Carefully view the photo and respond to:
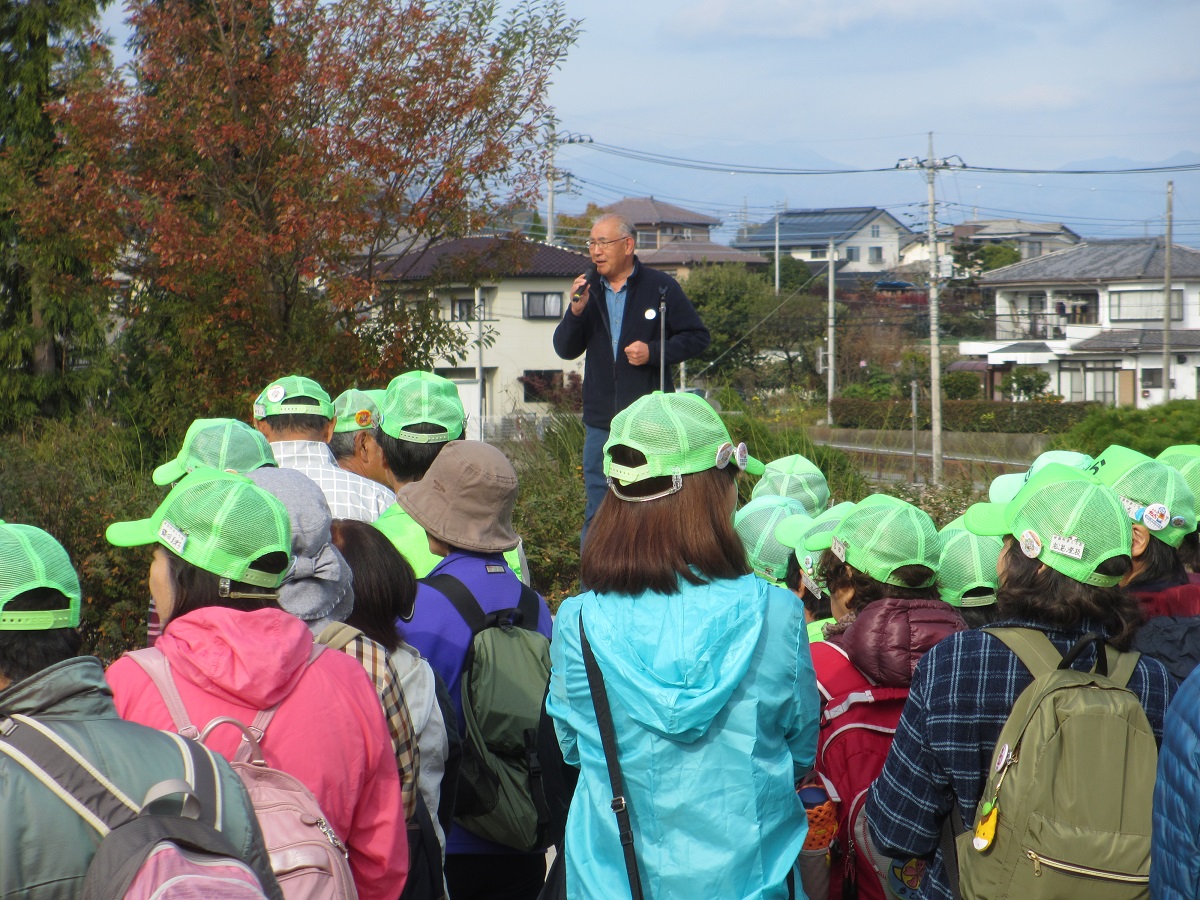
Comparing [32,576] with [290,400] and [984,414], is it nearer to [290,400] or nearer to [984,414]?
[290,400]


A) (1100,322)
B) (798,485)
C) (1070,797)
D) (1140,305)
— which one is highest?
(1140,305)

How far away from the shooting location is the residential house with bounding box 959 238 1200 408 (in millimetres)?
53500

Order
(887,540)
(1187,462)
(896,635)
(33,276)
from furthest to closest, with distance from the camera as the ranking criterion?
1. (33,276)
2. (1187,462)
3. (887,540)
4. (896,635)

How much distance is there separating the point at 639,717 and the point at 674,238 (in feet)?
309

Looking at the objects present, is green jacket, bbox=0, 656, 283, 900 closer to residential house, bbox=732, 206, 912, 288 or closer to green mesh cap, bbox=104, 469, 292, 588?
green mesh cap, bbox=104, 469, 292, 588

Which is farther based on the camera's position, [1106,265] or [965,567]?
[1106,265]

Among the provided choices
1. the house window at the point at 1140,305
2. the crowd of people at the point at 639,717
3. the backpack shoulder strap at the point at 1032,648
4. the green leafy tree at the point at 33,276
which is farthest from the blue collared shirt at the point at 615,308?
the house window at the point at 1140,305

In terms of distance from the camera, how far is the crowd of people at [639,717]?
1938mm

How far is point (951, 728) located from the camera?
2572 millimetres

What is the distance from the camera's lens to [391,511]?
13.1 feet

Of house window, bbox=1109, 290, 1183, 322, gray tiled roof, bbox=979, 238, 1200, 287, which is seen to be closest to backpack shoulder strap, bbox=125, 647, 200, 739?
house window, bbox=1109, 290, 1183, 322

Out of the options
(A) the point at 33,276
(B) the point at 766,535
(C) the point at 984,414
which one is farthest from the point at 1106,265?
(B) the point at 766,535

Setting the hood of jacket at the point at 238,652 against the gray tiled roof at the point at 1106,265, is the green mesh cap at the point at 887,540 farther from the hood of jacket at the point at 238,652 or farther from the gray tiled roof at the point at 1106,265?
the gray tiled roof at the point at 1106,265

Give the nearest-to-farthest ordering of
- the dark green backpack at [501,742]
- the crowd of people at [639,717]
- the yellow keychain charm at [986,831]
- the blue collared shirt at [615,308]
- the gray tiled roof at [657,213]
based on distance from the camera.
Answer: the crowd of people at [639,717], the yellow keychain charm at [986,831], the dark green backpack at [501,742], the blue collared shirt at [615,308], the gray tiled roof at [657,213]
